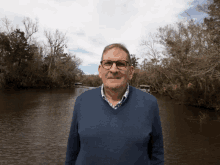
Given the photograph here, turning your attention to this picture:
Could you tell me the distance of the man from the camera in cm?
131

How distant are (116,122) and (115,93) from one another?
0.71ft

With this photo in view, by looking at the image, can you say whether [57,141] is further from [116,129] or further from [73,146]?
[116,129]

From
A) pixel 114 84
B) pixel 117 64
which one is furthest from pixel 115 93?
pixel 117 64

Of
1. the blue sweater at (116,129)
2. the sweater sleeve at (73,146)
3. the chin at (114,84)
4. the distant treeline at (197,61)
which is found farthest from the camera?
the distant treeline at (197,61)

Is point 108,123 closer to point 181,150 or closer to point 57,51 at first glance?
point 181,150

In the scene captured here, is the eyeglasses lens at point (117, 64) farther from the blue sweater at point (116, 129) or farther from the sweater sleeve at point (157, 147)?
the sweater sleeve at point (157, 147)

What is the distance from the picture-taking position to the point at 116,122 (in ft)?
4.32

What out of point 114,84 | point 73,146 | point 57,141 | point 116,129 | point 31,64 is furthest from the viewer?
point 31,64

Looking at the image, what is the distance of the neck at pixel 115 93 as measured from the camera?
1433 mm

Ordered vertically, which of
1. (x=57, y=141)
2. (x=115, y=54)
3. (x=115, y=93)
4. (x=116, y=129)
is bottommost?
(x=57, y=141)

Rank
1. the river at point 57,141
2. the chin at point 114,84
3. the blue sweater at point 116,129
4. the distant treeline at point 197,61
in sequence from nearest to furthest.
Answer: the blue sweater at point 116,129 → the chin at point 114,84 → the river at point 57,141 → the distant treeline at point 197,61

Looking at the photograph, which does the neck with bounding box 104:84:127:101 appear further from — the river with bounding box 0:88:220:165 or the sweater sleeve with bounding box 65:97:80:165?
the river with bounding box 0:88:220:165

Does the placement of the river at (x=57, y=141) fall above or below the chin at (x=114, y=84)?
below

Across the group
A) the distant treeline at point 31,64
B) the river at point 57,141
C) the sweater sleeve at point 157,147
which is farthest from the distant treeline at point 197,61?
the distant treeline at point 31,64
